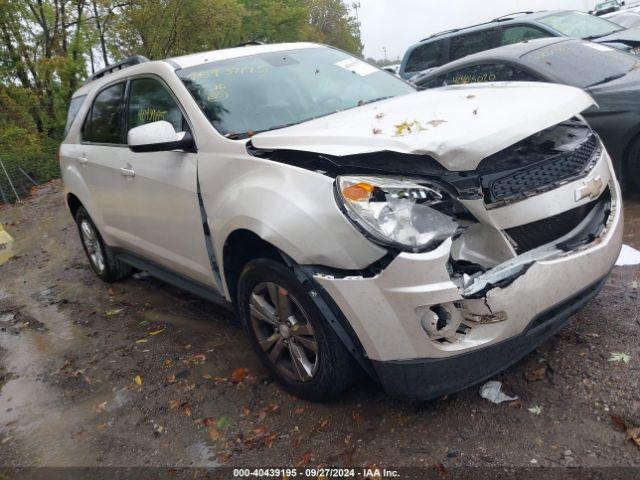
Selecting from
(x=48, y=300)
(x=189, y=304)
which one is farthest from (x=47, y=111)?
(x=189, y=304)

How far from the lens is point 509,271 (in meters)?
2.36

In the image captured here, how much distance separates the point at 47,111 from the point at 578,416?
19.6 m

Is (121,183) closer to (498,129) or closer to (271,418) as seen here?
(271,418)

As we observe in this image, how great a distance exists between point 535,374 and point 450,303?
0.94m

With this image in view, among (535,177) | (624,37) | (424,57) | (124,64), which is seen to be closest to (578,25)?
(624,37)

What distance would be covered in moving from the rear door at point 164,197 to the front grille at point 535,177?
1648 mm

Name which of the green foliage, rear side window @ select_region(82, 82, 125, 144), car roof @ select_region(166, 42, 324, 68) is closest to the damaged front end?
car roof @ select_region(166, 42, 324, 68)

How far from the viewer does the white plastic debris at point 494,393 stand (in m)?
2.78

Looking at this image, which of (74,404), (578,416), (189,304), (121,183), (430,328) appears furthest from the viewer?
(189,304)

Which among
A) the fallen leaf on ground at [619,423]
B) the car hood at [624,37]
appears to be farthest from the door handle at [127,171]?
the car hood at [624,37]

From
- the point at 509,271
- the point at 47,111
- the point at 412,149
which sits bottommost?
the point at 47,111

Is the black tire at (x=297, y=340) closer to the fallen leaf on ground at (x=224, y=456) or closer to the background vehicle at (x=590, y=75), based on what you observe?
the fallen leaf on ground at (x=224, y=456)

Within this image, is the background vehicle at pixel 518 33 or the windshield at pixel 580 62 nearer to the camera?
the windshield at pixel 580 62

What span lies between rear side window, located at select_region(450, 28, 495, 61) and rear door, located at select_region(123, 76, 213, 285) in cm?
650
